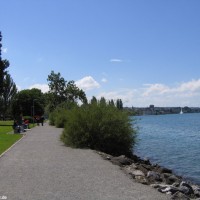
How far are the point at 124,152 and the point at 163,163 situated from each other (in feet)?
9.26

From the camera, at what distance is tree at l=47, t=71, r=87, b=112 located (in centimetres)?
6981

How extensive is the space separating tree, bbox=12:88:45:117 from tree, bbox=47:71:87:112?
42.7 meters

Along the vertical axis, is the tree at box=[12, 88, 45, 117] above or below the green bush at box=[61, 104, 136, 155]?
above

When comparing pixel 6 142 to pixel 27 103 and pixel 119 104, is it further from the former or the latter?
pixel 27 103

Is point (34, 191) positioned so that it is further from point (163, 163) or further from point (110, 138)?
point (163, 163)

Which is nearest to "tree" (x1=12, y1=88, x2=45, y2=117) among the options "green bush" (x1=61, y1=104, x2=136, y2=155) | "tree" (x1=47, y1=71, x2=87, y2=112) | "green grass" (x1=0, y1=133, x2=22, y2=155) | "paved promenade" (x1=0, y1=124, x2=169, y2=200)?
"tree" (x1=47, y1=71, x2=87, y2=112)

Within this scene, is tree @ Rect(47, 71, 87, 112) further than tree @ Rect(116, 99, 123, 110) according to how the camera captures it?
Yes

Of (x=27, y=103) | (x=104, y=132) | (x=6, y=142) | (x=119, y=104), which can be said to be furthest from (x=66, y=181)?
(x=27, y=103)

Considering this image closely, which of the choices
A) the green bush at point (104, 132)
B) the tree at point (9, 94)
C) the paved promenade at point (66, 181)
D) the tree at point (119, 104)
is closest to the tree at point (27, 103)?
the tree at point (9, 94)

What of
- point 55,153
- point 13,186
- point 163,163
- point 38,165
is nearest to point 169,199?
point 13,186

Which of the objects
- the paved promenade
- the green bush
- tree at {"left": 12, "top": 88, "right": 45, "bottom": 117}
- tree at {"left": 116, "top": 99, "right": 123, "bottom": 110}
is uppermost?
tree at {"left": 12, "top": 88, "right": 45, "bottom": 117}

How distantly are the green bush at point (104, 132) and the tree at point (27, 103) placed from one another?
298ft

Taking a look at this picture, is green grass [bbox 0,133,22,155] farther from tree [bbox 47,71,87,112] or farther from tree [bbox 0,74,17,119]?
tree [bbox 0,74,17,119]

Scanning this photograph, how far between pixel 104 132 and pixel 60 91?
162 feet
